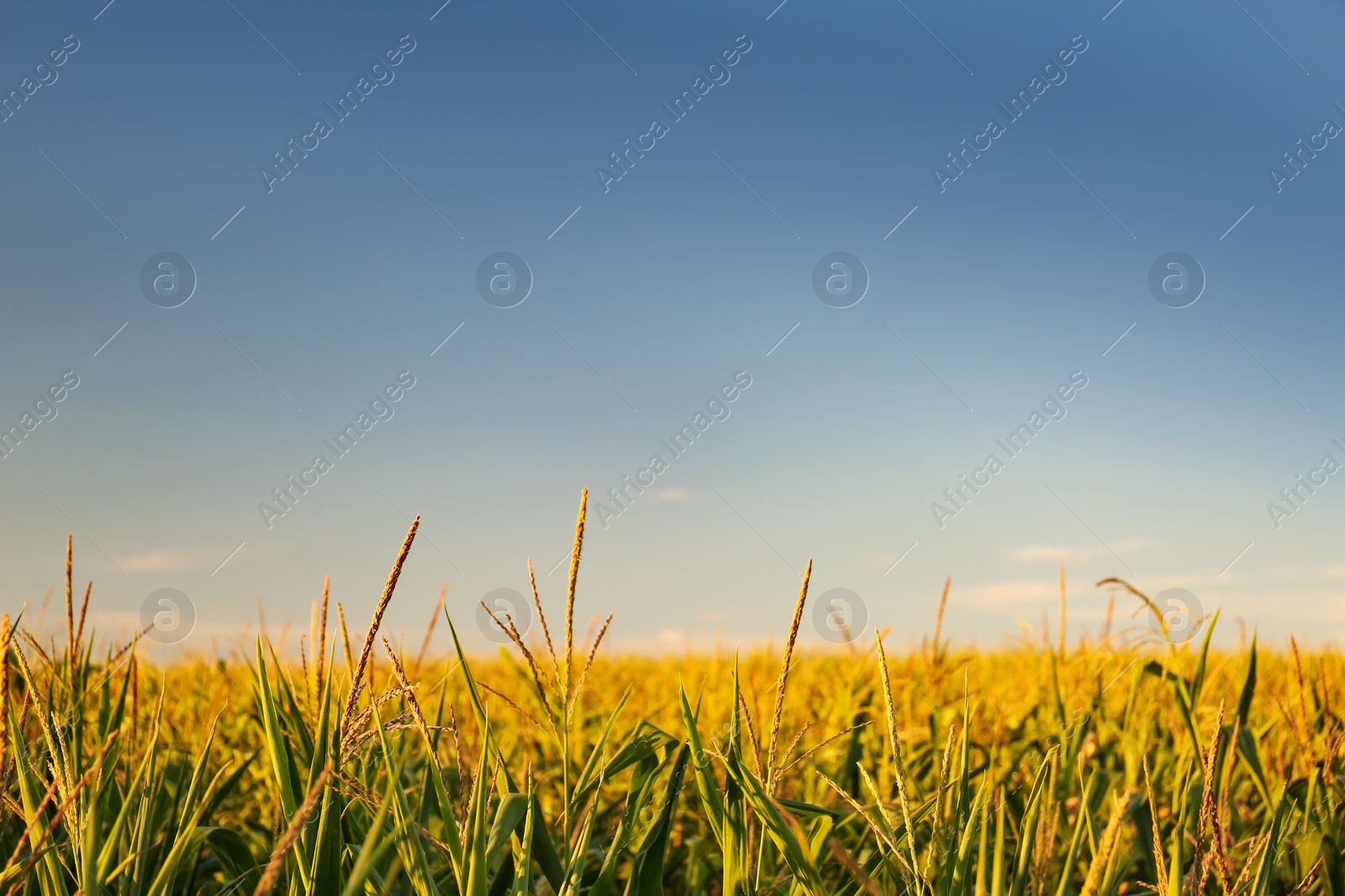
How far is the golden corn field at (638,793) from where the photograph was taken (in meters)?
1.27

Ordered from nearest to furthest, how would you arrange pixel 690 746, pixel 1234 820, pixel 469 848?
pixel 469 848
pixel 690 746
pixel 1234 820

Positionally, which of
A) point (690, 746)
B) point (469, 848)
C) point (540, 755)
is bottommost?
point (540, 755)

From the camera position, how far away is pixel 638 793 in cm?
156

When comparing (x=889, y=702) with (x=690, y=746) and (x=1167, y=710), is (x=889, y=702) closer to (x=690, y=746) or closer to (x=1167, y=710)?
(x=690, y=746)

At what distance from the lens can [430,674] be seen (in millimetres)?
6836

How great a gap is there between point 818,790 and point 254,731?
260cm

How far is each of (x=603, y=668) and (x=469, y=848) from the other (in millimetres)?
6727

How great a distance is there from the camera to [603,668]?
25.6 feet

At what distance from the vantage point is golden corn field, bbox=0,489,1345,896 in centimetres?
127

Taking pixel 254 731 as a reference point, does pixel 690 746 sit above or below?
above

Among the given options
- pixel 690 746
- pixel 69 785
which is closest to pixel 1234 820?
pixel 690 746

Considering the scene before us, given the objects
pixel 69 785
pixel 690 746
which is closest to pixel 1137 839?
pixel 690 746

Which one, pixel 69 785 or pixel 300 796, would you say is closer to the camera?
pixel 69 785

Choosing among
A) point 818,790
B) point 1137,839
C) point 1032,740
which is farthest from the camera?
point 1032,740
